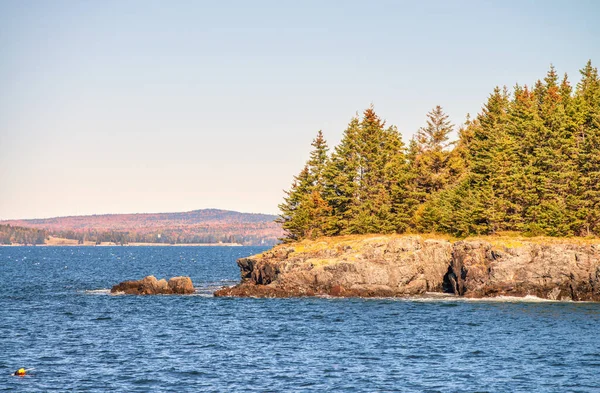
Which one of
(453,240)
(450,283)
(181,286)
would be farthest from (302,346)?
(181,286)

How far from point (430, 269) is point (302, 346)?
104ft

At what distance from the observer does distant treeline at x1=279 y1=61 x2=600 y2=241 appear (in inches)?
3396

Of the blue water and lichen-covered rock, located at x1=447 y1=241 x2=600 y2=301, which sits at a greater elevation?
lichen-covered rock, located at x1=447 y1=241 x2=600 y2=301

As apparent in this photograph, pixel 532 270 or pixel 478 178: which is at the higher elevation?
pixel 478 178

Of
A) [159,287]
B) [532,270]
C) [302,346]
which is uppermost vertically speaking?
[532,270]

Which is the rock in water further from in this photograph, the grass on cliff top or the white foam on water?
the grass on cliff top

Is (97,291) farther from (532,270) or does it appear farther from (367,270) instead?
(532,270)

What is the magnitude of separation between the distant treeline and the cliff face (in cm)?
814

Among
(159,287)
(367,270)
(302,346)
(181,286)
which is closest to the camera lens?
(302,346)

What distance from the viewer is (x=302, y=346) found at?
53281mm

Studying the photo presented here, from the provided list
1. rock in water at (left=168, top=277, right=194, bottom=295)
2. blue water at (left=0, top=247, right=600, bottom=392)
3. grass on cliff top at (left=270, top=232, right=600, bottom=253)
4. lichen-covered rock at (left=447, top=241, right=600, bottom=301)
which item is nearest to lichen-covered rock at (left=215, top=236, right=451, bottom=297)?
grass on cliff top at (left=270, top=232, right=600, bottom=253)

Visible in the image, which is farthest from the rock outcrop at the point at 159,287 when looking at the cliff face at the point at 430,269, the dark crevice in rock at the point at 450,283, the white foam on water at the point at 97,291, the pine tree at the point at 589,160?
the pine tree at the point at 589,160

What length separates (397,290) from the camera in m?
80.6

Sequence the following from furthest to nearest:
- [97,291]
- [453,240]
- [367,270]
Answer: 1. [97,291]
2. [453,240]
3. [367,270]
